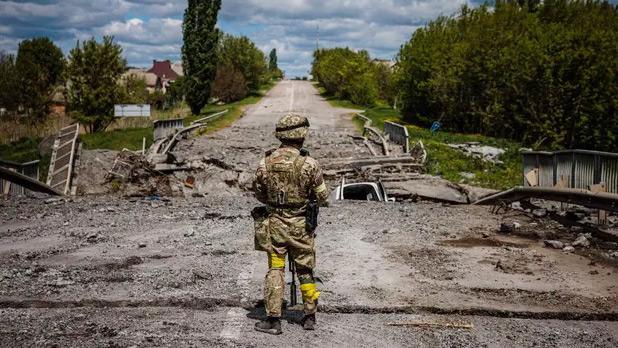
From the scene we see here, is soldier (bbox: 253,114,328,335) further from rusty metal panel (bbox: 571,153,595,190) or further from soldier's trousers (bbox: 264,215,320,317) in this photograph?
rusty metal panel (bbox: 571,153,595,190)

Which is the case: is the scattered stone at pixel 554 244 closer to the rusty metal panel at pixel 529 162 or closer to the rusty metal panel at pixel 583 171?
the rusty metal panel at pixel 583 171

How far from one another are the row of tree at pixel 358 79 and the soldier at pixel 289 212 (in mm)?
51240

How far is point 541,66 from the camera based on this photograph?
2597cm

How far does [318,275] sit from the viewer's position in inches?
276

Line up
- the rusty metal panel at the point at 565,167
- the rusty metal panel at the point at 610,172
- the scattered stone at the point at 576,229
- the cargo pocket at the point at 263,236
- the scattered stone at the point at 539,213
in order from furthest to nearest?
the rusty metal panel at the point at 565,167
the scattered stone at the point at 539,213
the rusty metal panel at the point at 610,172
the scattered stone at the point at 576,229
the cargo pocket at the point at 263,236

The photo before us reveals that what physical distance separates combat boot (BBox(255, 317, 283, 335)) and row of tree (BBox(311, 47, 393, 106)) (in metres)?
51.7

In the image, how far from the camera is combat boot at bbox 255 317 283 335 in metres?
5.11

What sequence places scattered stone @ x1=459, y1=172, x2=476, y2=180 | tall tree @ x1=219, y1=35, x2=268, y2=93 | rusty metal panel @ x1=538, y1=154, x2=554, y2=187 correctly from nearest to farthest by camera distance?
rusty metal panel @ x1=538, y1=154, x2=554, y2=187 < scattered stone @ x1=459, y1=172, x2=476, y2=180 < tall tree @ x1=219, y1=35, x2=268, y2=93

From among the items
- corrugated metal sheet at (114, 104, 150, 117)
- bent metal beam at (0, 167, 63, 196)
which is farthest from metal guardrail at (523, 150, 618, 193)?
corrugated metal sheet at (114, 104, 150, 117)

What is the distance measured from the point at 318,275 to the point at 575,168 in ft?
20.9

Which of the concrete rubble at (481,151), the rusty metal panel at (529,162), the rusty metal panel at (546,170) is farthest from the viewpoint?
the concrete rubble at (481,151)

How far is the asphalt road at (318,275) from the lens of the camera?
512 cm

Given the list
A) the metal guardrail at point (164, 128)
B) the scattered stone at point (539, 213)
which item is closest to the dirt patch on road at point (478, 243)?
the scattered stone at point (539, 213)

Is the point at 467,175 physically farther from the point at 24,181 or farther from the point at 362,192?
the point at 24,181
